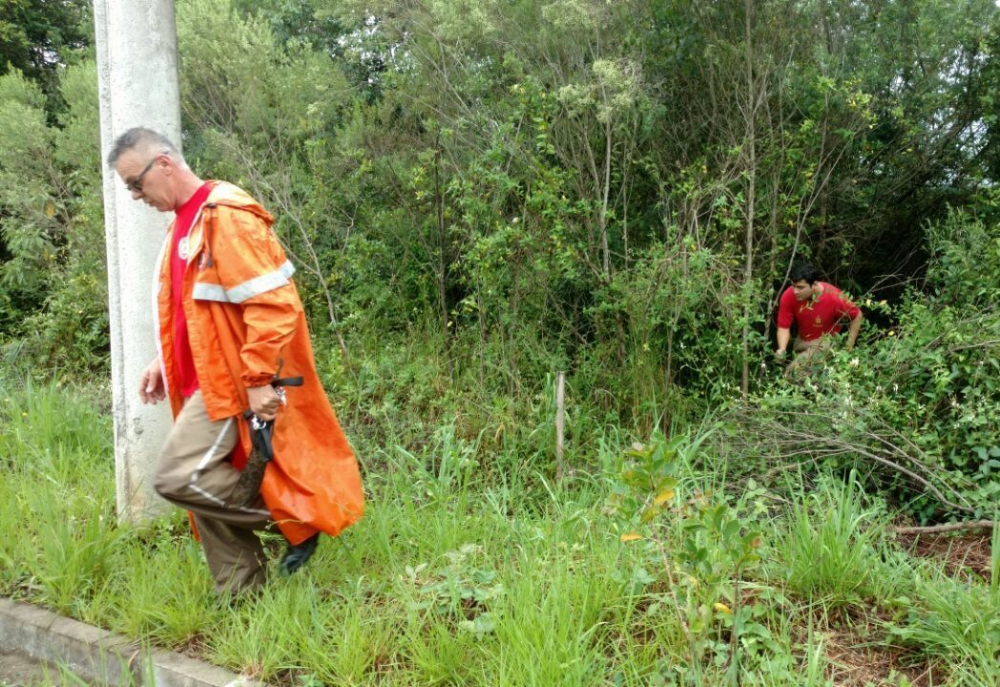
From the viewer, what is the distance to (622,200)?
657 centimetres

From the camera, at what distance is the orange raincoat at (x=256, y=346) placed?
10.7 feet

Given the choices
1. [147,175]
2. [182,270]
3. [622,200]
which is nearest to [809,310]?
[622,200]

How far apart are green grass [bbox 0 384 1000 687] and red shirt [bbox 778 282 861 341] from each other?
85.4 inches

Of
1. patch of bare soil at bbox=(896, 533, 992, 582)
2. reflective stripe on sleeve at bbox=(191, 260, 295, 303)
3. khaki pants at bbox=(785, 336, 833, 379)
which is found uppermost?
reflective stripe on sleeve at bbox=(191, 260, 295, 303)

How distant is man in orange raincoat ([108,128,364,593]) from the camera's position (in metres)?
3.27

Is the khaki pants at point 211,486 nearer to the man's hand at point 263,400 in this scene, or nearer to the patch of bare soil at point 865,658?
the man's hand at point 263,400

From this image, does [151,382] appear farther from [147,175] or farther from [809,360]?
[809,360]

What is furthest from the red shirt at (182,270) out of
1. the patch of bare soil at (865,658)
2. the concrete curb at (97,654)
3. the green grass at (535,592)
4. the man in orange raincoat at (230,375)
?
the patch of bare soil at (865,658)

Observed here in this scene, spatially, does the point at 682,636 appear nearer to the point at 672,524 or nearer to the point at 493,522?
the point at 672,524

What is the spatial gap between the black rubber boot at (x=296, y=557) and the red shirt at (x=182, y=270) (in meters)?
0.78

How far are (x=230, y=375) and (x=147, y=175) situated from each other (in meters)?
0.85

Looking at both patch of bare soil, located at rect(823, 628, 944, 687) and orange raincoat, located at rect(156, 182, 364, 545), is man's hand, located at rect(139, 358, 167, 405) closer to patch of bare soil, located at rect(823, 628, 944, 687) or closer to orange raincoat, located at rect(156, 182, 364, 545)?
orange raincoat, located at rect(156, 182, 364, 545)

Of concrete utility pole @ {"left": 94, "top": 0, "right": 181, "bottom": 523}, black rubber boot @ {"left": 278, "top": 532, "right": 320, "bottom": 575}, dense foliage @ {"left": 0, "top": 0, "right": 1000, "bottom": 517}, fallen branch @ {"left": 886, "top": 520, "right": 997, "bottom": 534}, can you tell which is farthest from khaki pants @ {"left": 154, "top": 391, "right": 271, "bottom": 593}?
fallen branch @ {"left": 886, "top": 520, "right": 997, "bottom": 534}

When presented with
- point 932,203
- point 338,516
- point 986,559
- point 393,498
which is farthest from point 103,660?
point 932,203
